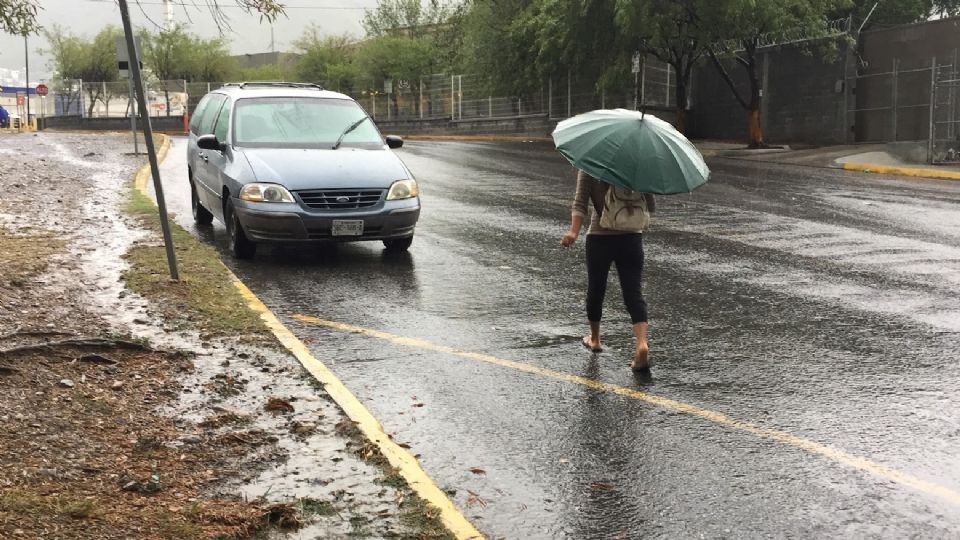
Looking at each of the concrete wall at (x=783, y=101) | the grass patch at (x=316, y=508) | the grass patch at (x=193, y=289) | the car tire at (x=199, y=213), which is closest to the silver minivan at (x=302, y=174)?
the grass patch at (x=193, y=289)

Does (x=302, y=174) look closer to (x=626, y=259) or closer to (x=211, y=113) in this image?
(x=211, y=113)

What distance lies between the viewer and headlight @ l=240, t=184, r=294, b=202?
30.5 feet

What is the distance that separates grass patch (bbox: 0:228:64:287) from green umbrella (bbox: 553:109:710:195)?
4.82 meters

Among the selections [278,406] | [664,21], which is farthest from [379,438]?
[664,21]

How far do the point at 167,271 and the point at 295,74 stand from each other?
67.5 meters

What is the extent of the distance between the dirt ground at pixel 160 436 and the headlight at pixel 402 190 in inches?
115

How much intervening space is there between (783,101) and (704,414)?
95.6 ft

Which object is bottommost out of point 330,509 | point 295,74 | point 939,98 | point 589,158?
point 330,509

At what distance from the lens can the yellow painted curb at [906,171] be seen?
20.4m

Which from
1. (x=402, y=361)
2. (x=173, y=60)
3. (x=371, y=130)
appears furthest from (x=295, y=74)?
(x=402, y=361)


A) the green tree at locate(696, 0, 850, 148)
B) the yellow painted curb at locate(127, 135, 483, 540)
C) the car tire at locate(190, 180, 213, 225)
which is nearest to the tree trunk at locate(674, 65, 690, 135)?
the green tree at locate(696, 0, 850, 148)

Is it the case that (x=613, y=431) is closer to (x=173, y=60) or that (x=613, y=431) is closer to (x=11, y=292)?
(x=11, y=292)

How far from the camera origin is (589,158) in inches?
228

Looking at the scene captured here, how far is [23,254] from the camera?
9016 millimetres
